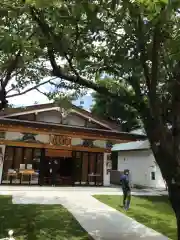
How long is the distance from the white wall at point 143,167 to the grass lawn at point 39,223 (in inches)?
534

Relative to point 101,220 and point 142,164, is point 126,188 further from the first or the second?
point 142,164

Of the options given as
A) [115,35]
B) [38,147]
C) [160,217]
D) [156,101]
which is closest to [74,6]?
[156,101]

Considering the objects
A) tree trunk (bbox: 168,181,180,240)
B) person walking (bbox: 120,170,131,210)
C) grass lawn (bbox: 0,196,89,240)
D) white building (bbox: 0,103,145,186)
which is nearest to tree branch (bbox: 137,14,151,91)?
tree trunk (bbox: 168,181,180,240)

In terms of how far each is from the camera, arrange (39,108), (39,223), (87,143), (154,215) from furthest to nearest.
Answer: (87,143) < (39,108) < (154,215) < (39,223)

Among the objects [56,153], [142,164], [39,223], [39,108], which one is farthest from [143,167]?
[39,223]

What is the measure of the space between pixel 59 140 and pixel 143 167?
29.1 feet

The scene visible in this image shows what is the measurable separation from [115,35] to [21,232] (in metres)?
6.03

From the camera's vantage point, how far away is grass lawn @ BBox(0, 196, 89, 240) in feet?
25.7

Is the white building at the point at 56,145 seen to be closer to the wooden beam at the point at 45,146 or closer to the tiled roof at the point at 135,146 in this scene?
the wooden beam at the point at 45,146

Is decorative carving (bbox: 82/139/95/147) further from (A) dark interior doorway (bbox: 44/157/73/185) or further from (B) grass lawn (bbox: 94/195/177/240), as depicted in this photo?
(B) grass lawn (bbox: 94/195/177/240)

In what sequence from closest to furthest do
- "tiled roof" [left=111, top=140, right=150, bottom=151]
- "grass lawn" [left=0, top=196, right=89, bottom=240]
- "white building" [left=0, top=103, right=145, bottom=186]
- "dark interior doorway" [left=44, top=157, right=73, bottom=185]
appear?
"grass lawn" [left=0, top=196, right=89, bottom=240]
"white building" [left=0, top=103, right=145, bottom=186]
"dark interior doorway" [left=44, top=157, right=73, bottom=185]
"tiled roof" [left=111, top=140, right=150, bottom=151]

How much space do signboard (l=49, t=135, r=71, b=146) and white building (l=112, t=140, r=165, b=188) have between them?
7490 millimetres

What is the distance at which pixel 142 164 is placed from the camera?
83.2ft

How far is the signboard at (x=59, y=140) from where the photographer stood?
20.2 meters
